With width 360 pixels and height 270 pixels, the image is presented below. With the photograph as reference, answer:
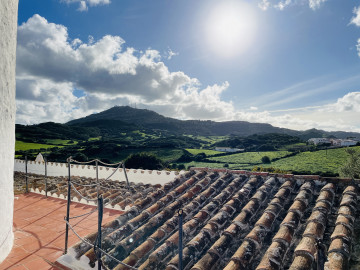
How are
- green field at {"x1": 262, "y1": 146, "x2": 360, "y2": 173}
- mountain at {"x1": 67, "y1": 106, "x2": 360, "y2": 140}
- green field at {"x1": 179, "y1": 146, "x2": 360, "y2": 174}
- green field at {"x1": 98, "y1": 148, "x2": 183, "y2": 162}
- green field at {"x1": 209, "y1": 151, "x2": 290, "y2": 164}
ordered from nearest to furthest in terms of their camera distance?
green field at {"x1": 262, "y1": 146, "x2": 360, "y2": 173} < green field at {"x1": 179, "y1": 146, "x2": 360, "y2": 174} < green field at {"x1": 209, "y1": 151, "x2": 290, "y2": 164} < green field at {"x1": 98, "y1": 148, "x2": 183, "y2": 162} < mountain at {"x1": 67, "y1": 106, "x2": 360, "y2": 140}

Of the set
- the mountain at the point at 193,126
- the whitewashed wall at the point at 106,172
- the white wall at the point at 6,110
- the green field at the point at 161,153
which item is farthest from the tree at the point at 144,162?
the mountain at the point at 193,126

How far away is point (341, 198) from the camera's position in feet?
15.2

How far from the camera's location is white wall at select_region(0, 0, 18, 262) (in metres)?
4.48

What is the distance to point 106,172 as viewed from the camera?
1446cm

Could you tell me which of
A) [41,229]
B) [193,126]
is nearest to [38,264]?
[41,229]

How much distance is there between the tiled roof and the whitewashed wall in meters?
5.00

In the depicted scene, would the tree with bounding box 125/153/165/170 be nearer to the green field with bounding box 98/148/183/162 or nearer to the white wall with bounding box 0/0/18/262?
the green field with bounding box 98/148/183/162

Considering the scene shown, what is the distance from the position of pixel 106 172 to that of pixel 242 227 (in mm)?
11852

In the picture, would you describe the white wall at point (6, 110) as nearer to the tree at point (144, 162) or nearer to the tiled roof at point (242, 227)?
the tiled roof at point (242, 227)

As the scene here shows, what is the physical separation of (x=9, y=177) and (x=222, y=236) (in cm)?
453

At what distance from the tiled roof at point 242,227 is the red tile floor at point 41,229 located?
125cm

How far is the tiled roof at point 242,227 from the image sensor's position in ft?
10.6

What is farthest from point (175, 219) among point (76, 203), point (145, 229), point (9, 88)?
point (76, 203)

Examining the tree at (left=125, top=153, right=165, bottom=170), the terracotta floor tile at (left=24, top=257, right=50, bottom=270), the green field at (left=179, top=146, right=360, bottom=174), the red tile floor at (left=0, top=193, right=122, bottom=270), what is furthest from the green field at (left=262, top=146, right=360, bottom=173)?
the terracotta floor tile at (left=24, top=257, right=50, bottom=270)
